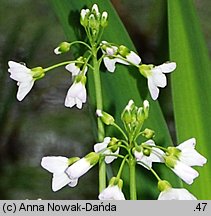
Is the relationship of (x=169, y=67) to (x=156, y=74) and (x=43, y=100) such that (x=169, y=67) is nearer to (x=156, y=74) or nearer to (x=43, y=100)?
(x=156, y=74)

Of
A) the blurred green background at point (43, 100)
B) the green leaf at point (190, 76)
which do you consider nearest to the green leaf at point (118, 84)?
the green leaf at point (190, 76)

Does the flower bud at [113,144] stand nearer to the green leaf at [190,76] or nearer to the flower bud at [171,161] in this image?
the flower bud at [171,161]

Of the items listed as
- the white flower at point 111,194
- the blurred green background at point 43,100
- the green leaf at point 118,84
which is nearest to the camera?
the white flower at point 111,194

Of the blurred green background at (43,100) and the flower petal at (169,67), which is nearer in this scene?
the flower petal at (169,67)

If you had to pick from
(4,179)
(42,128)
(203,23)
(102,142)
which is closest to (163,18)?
(203,23)

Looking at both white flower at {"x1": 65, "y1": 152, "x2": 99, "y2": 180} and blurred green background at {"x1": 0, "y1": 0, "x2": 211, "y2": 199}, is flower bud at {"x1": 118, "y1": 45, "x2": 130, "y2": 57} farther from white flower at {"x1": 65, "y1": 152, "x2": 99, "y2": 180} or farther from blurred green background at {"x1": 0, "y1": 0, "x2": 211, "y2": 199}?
blurred green background at {"x1": 0, "y1": 0, "x2": 211, "y2": 199}

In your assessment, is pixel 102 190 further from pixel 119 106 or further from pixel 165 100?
pixel 165 100

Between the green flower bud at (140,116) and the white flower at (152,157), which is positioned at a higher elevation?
the green flower bud at (140,116)
